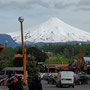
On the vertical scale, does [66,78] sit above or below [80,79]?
below

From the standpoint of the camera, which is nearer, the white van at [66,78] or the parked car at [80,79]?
the white van at [66,78]

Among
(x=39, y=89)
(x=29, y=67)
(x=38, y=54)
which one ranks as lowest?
(x=39, y=89)

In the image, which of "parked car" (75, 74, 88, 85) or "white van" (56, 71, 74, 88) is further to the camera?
"parked car" (75, 74, 88, 85)

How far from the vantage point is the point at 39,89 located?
1972 centimetres

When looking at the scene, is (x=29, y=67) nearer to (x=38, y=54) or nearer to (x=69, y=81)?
(x=69, y=81)

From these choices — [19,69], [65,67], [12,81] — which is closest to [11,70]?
[19,69]

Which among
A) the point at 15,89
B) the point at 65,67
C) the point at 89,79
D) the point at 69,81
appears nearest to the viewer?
the point at 15,89

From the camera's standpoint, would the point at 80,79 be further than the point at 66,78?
Yes

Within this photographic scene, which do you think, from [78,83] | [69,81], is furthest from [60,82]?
[78,83]

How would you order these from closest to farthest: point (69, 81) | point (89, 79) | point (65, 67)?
point (69, 81), point (89, 79), point (65, 67)

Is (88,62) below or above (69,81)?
above

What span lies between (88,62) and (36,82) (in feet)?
275

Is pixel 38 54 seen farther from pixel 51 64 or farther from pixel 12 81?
pixel 12 81

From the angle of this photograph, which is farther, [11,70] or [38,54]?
[38,54]
